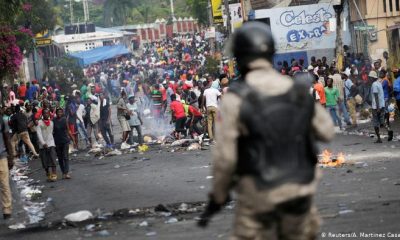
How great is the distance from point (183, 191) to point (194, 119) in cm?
1195

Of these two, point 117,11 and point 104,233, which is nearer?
point 104,233

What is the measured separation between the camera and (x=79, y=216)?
12055 mm

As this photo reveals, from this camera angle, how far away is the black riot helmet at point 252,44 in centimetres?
499

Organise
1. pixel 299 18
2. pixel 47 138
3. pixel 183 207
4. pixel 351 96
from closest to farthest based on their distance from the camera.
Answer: pixel 183 207, pixel 47 138, pixel 351 96, pixel 299 18

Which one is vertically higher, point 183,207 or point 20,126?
point 20,126

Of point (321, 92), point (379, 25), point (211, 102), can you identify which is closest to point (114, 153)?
point (211, 102)

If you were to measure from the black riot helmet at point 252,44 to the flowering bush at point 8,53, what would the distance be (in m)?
17.9

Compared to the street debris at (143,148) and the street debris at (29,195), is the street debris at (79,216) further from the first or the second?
the street debris at (143,148)

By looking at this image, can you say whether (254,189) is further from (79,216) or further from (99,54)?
(99,54)

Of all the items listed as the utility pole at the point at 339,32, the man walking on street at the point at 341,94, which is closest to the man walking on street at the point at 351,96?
the man walking on street at the point at 341,94

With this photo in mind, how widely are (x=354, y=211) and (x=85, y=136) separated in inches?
719

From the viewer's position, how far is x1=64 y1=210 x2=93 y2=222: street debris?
1196 centimetres

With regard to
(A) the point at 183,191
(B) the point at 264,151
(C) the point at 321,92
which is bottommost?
(A) the point at 183,191

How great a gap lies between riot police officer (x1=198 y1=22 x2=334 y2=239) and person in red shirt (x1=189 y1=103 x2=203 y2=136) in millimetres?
20858
